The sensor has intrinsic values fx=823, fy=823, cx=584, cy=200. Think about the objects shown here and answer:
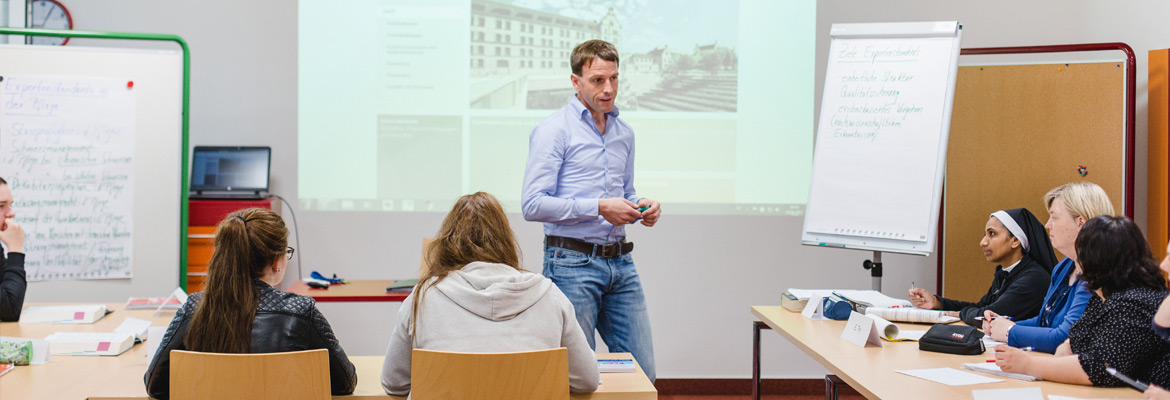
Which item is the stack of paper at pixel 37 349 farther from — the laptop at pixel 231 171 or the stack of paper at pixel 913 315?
the stack of paper at pixel 913 315

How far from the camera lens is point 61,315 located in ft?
9.05

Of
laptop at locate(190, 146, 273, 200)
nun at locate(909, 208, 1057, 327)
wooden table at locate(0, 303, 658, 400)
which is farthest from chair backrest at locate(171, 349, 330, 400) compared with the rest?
laptop at locate(190, 146, 273, 200)

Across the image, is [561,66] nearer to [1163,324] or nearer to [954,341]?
[954,341]

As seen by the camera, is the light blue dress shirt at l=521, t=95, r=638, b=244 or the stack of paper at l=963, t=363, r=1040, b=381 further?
the light blue dress shirt at l=521, t=95, r=638, b=244

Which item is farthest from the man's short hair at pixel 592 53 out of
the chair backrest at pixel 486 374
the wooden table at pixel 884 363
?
the chair backrest at pixel 486 374

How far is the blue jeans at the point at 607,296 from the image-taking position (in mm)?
2609

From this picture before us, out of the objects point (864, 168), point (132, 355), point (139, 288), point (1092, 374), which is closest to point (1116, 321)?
point (1092, 374)

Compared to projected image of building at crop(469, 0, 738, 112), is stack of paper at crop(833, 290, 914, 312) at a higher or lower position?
lower

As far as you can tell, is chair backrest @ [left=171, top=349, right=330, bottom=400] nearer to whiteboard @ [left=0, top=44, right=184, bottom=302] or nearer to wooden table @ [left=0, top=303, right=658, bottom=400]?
wooden table @ [left=0, top=303, right=658, bottom=400]

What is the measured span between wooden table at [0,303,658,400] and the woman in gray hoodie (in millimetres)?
101

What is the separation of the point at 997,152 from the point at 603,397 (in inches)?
112

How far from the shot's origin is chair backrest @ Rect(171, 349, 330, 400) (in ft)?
5.60

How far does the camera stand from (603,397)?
192 centimetres

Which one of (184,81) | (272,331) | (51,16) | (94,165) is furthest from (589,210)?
(51,16)
